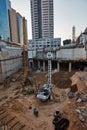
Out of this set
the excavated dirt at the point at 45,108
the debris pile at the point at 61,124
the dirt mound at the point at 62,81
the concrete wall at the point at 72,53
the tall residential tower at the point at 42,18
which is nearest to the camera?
the debris pile at the point at 61,124

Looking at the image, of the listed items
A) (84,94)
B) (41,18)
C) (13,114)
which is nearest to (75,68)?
(84,94)

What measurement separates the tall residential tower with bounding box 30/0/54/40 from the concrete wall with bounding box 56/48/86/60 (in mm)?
56690

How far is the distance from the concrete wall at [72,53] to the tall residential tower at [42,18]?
56690 mm

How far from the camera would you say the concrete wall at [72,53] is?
31438 mm

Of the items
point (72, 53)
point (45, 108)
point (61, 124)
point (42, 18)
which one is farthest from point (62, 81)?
point (42, 18)

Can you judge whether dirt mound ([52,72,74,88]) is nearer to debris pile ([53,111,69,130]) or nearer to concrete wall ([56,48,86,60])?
concrete wall ([56,48,86,60])

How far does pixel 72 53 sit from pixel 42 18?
209 ft

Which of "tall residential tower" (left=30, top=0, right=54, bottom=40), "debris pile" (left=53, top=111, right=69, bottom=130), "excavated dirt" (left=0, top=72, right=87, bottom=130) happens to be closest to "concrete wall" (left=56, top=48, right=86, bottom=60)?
"excavated dirt" (left=0, top=72, right=87, bottom=130)

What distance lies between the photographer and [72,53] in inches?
1283

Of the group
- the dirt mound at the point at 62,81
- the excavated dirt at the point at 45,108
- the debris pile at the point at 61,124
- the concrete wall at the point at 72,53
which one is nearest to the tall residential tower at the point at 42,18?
the concrete wall at the point at 72,53

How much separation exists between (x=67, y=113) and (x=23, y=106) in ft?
16.6

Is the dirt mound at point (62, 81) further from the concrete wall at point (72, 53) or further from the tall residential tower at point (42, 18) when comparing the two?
the tall residential tower at point (42, 18)

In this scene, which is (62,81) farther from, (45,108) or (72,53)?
(72,53)

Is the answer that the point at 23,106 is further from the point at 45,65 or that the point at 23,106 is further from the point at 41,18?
the point at 41,18
